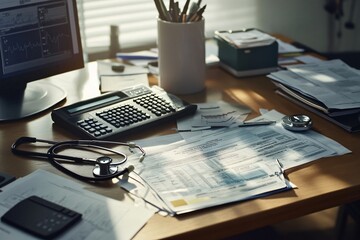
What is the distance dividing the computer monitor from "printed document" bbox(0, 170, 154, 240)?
14.1 inches

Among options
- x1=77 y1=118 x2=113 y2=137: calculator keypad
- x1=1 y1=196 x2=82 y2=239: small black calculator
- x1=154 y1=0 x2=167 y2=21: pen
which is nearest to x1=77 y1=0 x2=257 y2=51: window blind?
x1=154 y1=0 x2=167 y2=21: pen

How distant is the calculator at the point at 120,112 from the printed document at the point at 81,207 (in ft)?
0.65

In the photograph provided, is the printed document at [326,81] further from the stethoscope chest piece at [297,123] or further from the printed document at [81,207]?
the printed document at [81,207]

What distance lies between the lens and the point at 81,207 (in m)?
1.07

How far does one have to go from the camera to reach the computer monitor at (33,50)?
1.47 metres

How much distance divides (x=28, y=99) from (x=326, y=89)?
0.78m

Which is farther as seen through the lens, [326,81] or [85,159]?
[326,81]

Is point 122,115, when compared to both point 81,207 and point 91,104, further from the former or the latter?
point 81,207

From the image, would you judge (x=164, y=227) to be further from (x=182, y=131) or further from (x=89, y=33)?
(x=89, y=33)

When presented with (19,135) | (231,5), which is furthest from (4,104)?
(231,5)

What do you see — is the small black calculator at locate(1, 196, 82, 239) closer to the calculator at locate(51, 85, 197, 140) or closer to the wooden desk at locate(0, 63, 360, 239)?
the wooden desk at locate(0, 63, 360, 239)

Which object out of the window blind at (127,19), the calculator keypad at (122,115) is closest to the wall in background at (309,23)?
the window blind at (127,19)

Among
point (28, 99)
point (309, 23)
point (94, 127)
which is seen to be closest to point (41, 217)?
point (94, 127)

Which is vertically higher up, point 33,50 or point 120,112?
point 33,50
